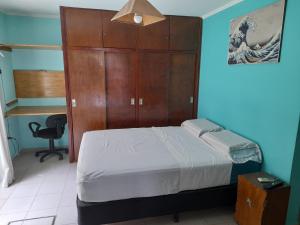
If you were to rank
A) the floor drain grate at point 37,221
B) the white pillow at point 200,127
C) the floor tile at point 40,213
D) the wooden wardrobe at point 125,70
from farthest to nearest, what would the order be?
the wooden wardrobe at point 125,70
the white pillow at point 200,127
the floor tile at point 40,213
the floor drain grate at point 37,221

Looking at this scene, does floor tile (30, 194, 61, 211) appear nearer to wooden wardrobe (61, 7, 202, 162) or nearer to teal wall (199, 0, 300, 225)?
wooden wardrobe (61, 7, 202, 162)

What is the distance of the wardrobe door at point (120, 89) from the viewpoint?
11.2 feet

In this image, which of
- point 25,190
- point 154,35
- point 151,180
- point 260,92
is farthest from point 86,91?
point 260,92

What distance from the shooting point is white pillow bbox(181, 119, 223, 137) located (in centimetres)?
289

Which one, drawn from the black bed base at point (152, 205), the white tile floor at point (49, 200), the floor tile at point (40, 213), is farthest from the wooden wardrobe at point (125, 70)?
the black bed base at point (152, 205)

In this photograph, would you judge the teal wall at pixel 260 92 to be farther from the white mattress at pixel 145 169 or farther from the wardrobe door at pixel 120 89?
the wardrobe door at pixel 120 89

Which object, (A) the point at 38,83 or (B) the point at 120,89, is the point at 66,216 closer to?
(B) the point at 120,89

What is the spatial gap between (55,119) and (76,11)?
1.71 meters

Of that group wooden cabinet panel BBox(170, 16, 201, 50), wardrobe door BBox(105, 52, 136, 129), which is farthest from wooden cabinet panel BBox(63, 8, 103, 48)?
wooden cabinet panel BBox(170, 16, 201, 50)

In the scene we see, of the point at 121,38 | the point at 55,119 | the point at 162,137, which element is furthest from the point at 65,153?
the point at 121,38

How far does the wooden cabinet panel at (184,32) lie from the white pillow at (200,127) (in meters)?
1.32

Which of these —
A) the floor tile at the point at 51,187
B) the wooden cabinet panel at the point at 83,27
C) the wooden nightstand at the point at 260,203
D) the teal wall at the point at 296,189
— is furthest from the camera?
the wooden cabinet panel at the point at 83,27

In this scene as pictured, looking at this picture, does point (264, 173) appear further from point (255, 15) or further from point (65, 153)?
point (65, 153)

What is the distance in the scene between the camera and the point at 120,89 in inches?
138
